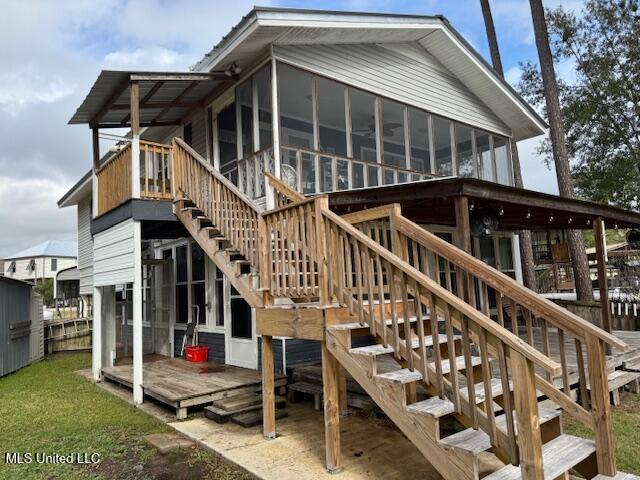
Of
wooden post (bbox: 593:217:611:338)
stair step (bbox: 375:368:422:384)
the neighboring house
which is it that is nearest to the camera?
stair step (bbox: 375:368:422:384)

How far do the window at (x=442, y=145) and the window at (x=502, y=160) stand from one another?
147 cm

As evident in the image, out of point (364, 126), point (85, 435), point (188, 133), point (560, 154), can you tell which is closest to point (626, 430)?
point (85, 435)

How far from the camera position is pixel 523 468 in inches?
101

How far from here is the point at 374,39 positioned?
8.62 meters

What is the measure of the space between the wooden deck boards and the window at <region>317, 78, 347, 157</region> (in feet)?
13.6

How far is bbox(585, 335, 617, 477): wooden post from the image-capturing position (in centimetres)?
299

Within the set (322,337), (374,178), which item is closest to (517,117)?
(374,178)

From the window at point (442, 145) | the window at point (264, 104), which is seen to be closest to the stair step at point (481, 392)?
the window at point (264, 104)

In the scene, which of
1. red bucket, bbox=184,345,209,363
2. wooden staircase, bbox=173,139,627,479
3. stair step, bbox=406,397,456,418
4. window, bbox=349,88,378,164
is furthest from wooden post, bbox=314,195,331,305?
red bucket, bbox=184,345,209,363

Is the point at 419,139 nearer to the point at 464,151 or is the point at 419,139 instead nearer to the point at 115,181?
the point at 464,151

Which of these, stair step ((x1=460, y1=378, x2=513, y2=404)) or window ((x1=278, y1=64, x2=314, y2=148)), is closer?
stair step ((x1=460, y1=378, x2=513, y2=404))

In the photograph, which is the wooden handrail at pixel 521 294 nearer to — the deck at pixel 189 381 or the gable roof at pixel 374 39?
the deck at pixel 189 381

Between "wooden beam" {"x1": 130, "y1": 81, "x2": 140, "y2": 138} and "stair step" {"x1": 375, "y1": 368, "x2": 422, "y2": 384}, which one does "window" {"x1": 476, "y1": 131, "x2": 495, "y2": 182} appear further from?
"stair step" {"x1": 375, "y1": 368, "x2": 422, "y2": 384}

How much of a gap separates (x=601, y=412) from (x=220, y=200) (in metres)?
4.66
